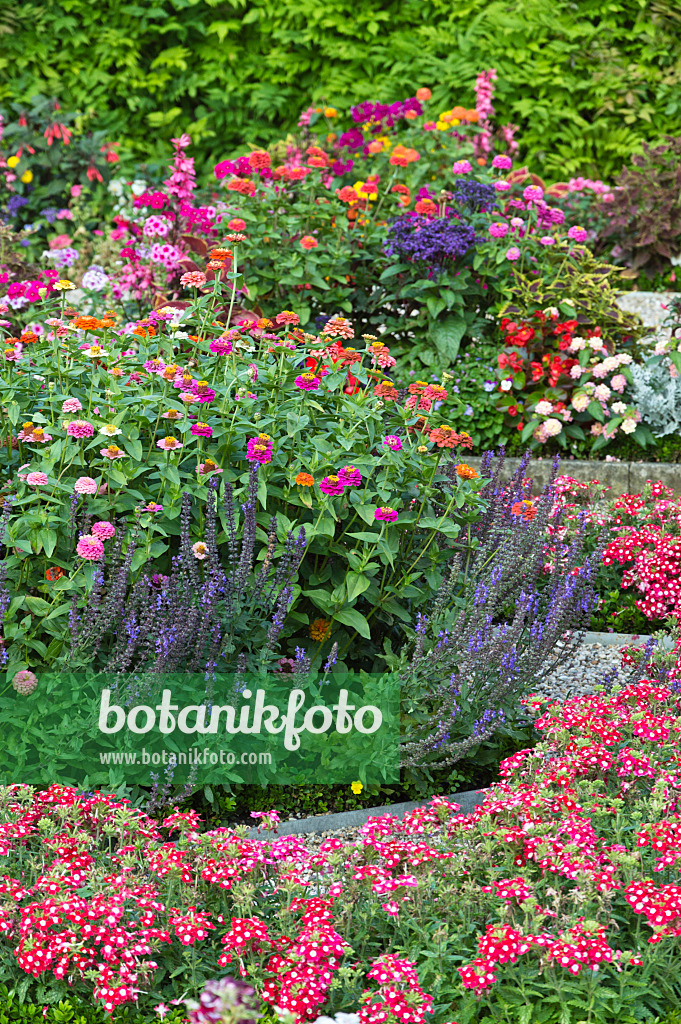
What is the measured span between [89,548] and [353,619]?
2.74 ft

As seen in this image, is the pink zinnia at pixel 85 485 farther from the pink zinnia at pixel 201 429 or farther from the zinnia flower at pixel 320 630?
the zinnia flower at pixel 320 630

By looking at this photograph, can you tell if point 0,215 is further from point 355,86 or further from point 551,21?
point 551,21

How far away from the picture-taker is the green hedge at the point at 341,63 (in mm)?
8227

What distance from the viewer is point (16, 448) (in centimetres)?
351

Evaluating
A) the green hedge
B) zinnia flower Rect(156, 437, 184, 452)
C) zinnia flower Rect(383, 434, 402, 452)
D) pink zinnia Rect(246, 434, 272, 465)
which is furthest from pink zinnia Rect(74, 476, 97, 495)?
the green hedge

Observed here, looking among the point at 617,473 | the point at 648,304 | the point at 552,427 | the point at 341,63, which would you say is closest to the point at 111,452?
the point at 552,427

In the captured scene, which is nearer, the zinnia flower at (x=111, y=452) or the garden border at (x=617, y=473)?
the zinnia flower at (x=111, y=452)

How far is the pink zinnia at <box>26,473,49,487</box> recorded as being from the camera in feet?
9.86

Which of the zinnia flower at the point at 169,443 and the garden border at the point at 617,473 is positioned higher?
the zinnia flower at the point at 169,443

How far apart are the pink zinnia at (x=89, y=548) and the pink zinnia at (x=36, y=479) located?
21 cm

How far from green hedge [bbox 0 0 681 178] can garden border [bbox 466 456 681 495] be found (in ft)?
12.5

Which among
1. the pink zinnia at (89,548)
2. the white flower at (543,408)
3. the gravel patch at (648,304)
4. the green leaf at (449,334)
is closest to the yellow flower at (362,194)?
the green leaf at (449,334)

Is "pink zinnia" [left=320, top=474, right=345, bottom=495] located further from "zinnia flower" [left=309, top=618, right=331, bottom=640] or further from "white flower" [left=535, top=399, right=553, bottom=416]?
"white flower" [left=535, top=399, right=553, bottom=416]

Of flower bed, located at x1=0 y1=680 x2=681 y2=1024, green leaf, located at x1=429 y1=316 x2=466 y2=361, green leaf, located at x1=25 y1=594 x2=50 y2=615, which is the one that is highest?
green leaf, located at x1=429 y1=316 x2=466 y2=361
